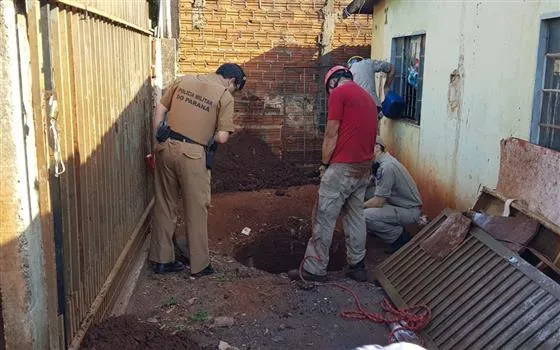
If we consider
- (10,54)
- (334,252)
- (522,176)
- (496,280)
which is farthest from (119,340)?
(334,252)

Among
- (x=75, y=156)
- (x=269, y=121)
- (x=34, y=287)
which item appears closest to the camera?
(x=34, y=287)

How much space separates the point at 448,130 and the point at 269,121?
16.3 ft

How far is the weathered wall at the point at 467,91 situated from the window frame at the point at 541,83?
0.18ft

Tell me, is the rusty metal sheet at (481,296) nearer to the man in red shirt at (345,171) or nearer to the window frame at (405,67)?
the man in red shirt at (345,171)

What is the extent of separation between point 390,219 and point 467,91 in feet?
5.46

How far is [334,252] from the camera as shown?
23.0 ft

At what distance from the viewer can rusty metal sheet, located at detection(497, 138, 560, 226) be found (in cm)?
409

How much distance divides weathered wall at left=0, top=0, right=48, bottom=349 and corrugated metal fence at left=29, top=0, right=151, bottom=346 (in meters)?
0.21

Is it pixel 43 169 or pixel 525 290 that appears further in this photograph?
pixel 525 290

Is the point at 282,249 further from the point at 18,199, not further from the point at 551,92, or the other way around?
the point at 18,199

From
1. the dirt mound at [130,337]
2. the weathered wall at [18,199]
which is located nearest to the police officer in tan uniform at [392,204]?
the dirt mound at [130,337]

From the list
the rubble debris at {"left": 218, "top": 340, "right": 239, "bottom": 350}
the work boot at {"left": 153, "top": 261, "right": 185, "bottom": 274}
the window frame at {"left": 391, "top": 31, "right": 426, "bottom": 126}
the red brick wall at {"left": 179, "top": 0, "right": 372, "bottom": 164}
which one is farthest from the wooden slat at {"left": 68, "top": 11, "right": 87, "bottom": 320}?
the red brick wall at {"left": 179, "top": 0, "right": 372, "bottom": 164}

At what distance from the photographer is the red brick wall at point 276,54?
10.4 metres

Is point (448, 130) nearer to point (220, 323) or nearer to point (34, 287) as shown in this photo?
point (220, 323)
